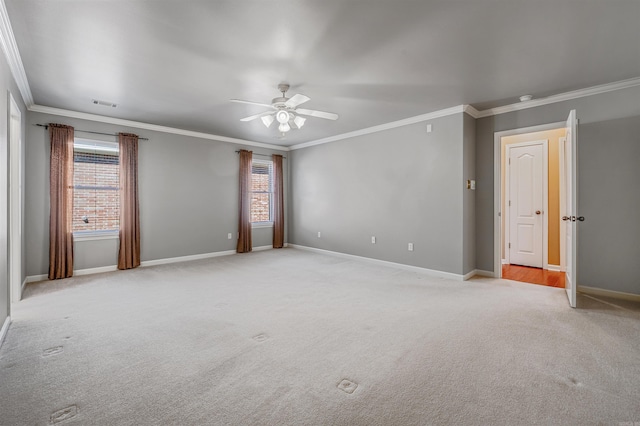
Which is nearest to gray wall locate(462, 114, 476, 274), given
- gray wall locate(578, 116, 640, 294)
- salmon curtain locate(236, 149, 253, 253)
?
gray wall locate(578, 116, 640, 294)

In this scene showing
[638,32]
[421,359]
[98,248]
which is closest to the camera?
[421,359]

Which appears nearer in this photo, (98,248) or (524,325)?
(524,325)

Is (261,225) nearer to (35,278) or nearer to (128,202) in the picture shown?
(128,202)

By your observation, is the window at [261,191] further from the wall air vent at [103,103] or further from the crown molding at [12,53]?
the crown molding at [12,53]

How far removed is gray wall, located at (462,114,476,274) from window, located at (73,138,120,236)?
583cm

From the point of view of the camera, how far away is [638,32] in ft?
8.25

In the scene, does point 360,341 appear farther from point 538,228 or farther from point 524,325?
point 538,228

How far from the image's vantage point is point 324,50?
9.14 ft

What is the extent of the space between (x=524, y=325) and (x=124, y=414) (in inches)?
131

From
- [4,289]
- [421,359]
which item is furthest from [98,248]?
[421,359]

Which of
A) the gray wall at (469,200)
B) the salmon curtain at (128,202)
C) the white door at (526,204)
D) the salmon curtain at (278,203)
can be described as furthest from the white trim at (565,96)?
the salmon curtain at (128,202)

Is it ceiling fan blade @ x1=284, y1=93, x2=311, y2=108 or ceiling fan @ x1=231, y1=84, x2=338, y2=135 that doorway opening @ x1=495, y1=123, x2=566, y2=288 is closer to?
ceiling fan @ x1=231, y1=84, x2=338, y2=135

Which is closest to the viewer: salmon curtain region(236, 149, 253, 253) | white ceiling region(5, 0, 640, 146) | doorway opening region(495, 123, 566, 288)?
white ceiling region(5, 0, 640, 146)

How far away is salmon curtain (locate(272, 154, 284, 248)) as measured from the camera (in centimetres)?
740
